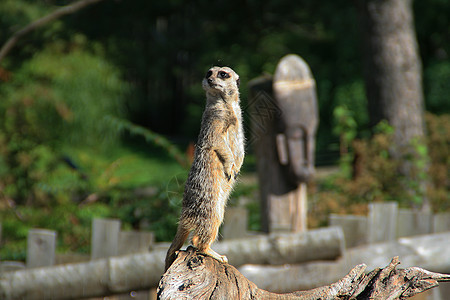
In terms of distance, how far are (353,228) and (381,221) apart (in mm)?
223

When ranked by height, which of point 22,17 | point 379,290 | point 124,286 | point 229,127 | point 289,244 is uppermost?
point 22,17

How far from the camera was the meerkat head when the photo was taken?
69.4 inches

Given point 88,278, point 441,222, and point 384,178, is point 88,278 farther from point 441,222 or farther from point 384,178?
point 384,178

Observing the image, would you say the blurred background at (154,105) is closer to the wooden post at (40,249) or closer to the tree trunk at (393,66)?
the tree trunk at (393,66)

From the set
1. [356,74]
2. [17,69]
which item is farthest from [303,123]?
[356,74]

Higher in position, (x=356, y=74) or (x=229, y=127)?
(x=356, y=74)

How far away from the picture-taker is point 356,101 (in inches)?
461

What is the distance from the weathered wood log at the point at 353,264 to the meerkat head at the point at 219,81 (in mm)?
2021

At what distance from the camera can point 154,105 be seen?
1566 cm

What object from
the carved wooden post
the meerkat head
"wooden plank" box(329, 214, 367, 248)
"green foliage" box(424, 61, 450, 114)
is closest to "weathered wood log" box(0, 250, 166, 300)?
the carved wooden post

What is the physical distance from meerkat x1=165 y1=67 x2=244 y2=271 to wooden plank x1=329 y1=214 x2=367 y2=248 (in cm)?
225

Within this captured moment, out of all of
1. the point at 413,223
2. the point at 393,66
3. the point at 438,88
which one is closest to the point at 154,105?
the point at 438,88

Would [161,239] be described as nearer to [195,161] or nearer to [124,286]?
[124,286]

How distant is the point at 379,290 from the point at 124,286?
2.18 m
